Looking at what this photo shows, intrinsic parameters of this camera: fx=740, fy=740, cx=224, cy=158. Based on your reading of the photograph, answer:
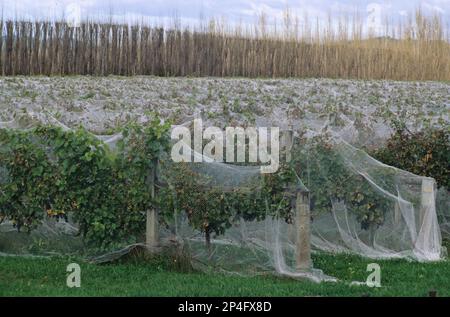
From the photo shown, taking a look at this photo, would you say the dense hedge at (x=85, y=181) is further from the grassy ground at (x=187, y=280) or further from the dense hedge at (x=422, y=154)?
the dense hedge at (x=422, y=154)

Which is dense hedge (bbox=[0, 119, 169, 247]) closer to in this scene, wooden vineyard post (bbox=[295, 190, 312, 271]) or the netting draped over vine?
the netting draped over vine

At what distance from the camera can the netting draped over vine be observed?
636 cm

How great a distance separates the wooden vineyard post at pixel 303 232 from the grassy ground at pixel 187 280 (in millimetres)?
200

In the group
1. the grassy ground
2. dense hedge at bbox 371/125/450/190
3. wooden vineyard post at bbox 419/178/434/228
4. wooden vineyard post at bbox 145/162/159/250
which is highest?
dense hedge at bbox 371/125/450/190

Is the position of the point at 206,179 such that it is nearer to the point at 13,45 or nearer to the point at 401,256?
the point at 401,256

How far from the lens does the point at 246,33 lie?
25.0 m

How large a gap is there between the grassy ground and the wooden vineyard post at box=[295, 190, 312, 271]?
20cm

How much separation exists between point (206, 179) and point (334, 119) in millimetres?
3114

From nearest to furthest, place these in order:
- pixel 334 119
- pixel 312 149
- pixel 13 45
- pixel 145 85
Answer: pixel 312 149
pixel 334 119
pixel 145 85
pixel 13 45

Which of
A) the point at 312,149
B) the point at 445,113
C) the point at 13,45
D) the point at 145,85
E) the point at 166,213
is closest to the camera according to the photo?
the point at 166,213

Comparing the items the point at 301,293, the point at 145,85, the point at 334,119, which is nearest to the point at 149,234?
the point at 301,293

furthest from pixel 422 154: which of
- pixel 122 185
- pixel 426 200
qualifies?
pixel 122 185

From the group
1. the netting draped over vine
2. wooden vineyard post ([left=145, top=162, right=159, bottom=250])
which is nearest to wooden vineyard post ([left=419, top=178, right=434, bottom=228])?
the netting draped over vine

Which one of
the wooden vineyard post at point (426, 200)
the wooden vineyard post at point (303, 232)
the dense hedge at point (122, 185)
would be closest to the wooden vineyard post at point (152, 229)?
the dense hedge at point (122, 185)
